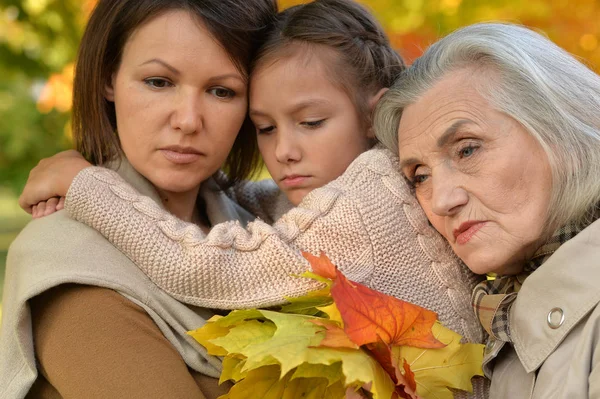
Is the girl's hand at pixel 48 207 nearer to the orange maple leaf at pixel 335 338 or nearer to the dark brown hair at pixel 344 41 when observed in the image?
the dark brown hair at pixel 344 41

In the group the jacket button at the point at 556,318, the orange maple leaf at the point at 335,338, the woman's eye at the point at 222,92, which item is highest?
the woman's eye at the point at 222,92

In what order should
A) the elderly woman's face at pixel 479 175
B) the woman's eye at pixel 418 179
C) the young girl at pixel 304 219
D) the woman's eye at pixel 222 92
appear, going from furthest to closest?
the woman's eye at pixel 222 92 < the woman's eye at pixel 418 179 < the young girl at pixel 304 219 < the elderly woman's face at pixel 479 175

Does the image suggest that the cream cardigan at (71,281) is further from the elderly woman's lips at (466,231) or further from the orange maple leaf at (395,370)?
the elderly woman's lips at (466,231)

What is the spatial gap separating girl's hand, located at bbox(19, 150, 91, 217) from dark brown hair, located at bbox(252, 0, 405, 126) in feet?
2.25

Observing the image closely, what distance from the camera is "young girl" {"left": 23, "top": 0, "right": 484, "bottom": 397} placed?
213cm

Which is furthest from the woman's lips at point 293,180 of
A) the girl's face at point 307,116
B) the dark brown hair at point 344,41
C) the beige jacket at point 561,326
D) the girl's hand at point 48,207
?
the beige jacket at point 561,326

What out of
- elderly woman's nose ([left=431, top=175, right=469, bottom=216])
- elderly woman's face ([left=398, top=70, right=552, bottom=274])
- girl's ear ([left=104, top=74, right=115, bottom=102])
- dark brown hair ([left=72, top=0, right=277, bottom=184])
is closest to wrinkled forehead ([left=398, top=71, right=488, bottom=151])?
elderly woman's face ([left=398, top=70, right=552, bottom=274])

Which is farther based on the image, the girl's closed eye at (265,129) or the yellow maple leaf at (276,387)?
the girl's closed eye at (265,129)

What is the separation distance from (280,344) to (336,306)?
15cm

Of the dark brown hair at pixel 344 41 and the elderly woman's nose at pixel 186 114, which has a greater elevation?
the dark brown hair at pixel 344 41

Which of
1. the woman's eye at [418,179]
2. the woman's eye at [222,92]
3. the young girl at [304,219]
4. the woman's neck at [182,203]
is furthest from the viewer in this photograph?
the woman's neck at [182,203]

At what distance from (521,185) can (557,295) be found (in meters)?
0.30

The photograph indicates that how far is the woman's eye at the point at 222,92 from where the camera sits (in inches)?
100.0

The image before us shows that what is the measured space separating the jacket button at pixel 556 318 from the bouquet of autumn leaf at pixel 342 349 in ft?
0.63
